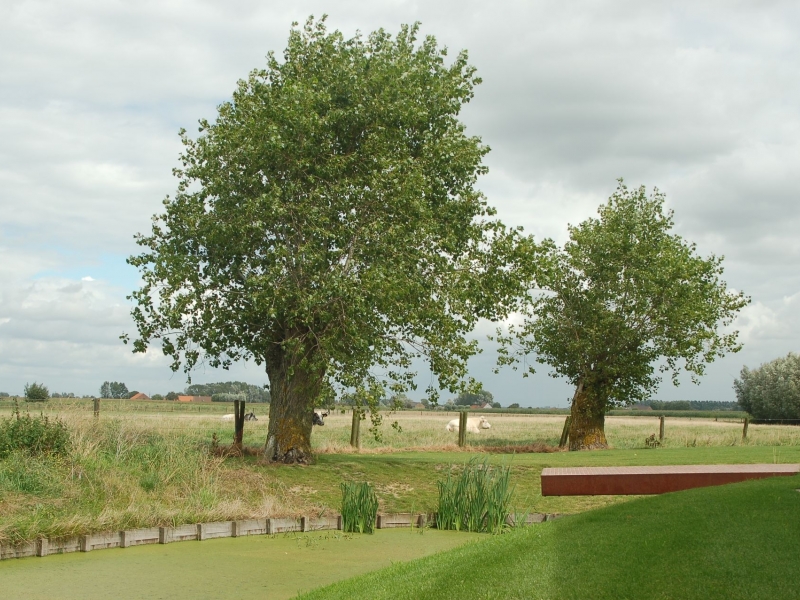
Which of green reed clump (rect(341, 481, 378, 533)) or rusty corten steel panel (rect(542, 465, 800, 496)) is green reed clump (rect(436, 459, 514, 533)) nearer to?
green reed clump (rect(341, 481, 378, 533))

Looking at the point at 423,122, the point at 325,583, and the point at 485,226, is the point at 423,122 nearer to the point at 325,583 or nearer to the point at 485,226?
the point at 485,226

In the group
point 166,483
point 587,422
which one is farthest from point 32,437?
point 587,422

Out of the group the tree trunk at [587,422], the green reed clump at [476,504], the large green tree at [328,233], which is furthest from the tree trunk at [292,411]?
the tree trunk at [587,422]

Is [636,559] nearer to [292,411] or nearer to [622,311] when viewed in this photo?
[292,411]

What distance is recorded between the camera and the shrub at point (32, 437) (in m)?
14.6

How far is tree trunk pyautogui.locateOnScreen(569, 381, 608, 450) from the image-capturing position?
3197 centimetres

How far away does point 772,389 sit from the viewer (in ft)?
220

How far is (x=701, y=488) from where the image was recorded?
11.4 meters

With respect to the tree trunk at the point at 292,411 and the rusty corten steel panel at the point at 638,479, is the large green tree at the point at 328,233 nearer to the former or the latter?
the tree trunk at the point at 292,411

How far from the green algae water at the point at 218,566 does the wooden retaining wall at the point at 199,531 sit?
17 cm

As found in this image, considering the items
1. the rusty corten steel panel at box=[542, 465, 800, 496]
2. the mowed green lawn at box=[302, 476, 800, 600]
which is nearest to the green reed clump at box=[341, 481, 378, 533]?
the rusty corten steel panel at box=[542, 465, 800, 496]

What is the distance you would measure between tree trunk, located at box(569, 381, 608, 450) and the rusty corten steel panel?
773 inches

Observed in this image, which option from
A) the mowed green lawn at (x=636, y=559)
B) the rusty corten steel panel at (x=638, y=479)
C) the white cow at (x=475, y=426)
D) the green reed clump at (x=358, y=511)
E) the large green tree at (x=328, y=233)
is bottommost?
the white cow at (x=475, y=426)

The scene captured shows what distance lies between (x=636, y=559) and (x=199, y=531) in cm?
674
